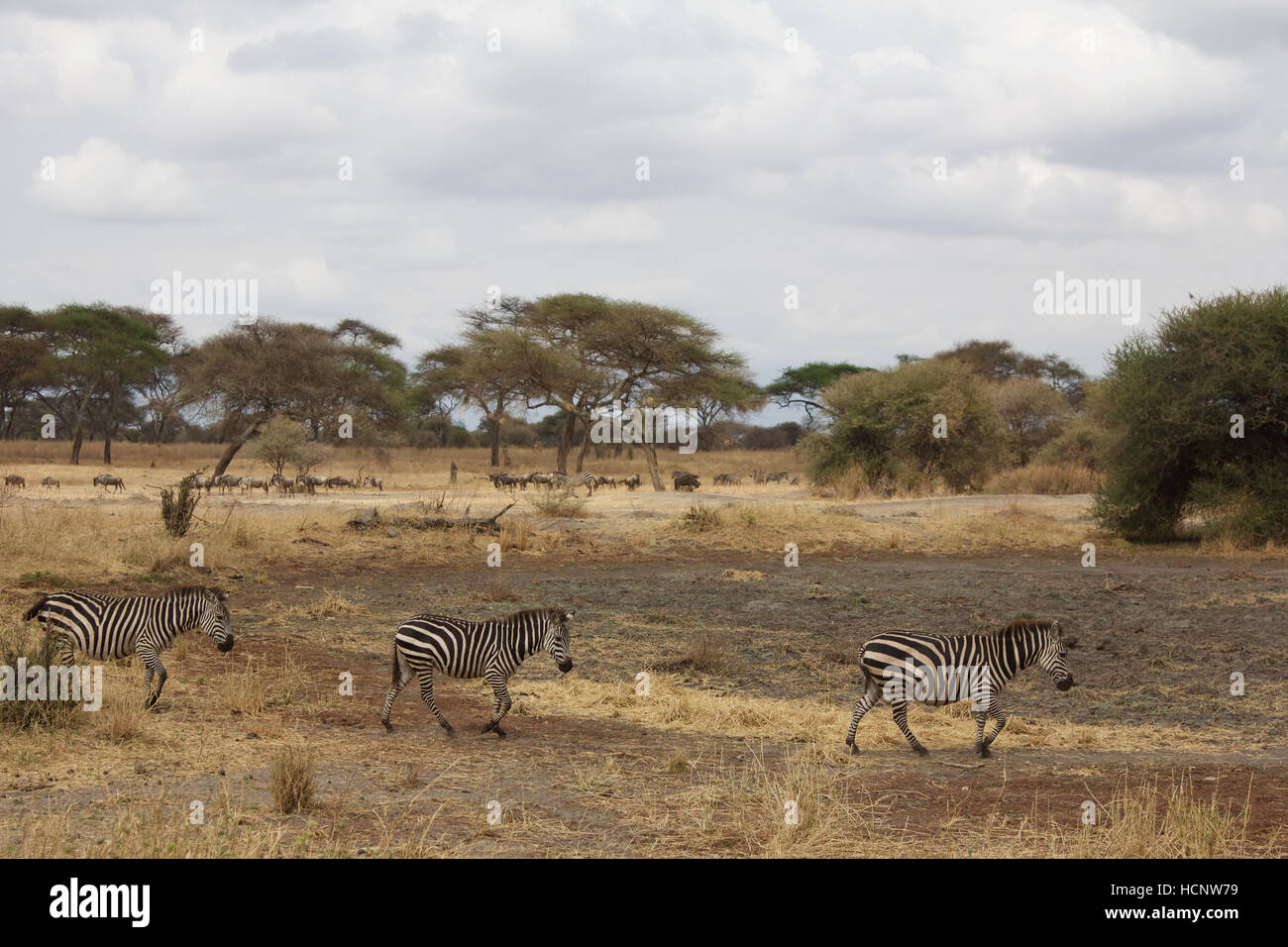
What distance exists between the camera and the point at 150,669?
8.97 m

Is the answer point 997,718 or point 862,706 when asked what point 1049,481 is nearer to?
point 997,718

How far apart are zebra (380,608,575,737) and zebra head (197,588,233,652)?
168 centimetres

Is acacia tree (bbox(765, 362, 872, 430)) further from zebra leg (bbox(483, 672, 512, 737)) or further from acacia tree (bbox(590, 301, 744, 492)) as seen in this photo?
zebra leg (bbox(483, 672, 512, 737))

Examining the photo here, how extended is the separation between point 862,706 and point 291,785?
12.5 ft

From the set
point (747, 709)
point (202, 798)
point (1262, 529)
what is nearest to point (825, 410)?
point (1262, 529)

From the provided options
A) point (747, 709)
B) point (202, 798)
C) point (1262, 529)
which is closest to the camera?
point (202, 798)

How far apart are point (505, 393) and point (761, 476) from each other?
12018 millimetres

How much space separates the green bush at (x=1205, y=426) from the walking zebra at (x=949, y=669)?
15166mm

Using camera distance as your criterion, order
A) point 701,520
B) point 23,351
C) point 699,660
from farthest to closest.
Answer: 1. point 23,351
2. point 701,520
3. point 699,660

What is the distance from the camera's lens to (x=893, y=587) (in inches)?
680

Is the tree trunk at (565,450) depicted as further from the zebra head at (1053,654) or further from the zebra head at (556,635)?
the zebra head at (1053,654)

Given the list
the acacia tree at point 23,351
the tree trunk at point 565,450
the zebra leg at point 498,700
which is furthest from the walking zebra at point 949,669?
the acacia tree at point 23,351

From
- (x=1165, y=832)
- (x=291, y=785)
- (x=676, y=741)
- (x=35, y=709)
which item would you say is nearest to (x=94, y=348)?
(x=35, y=709)
